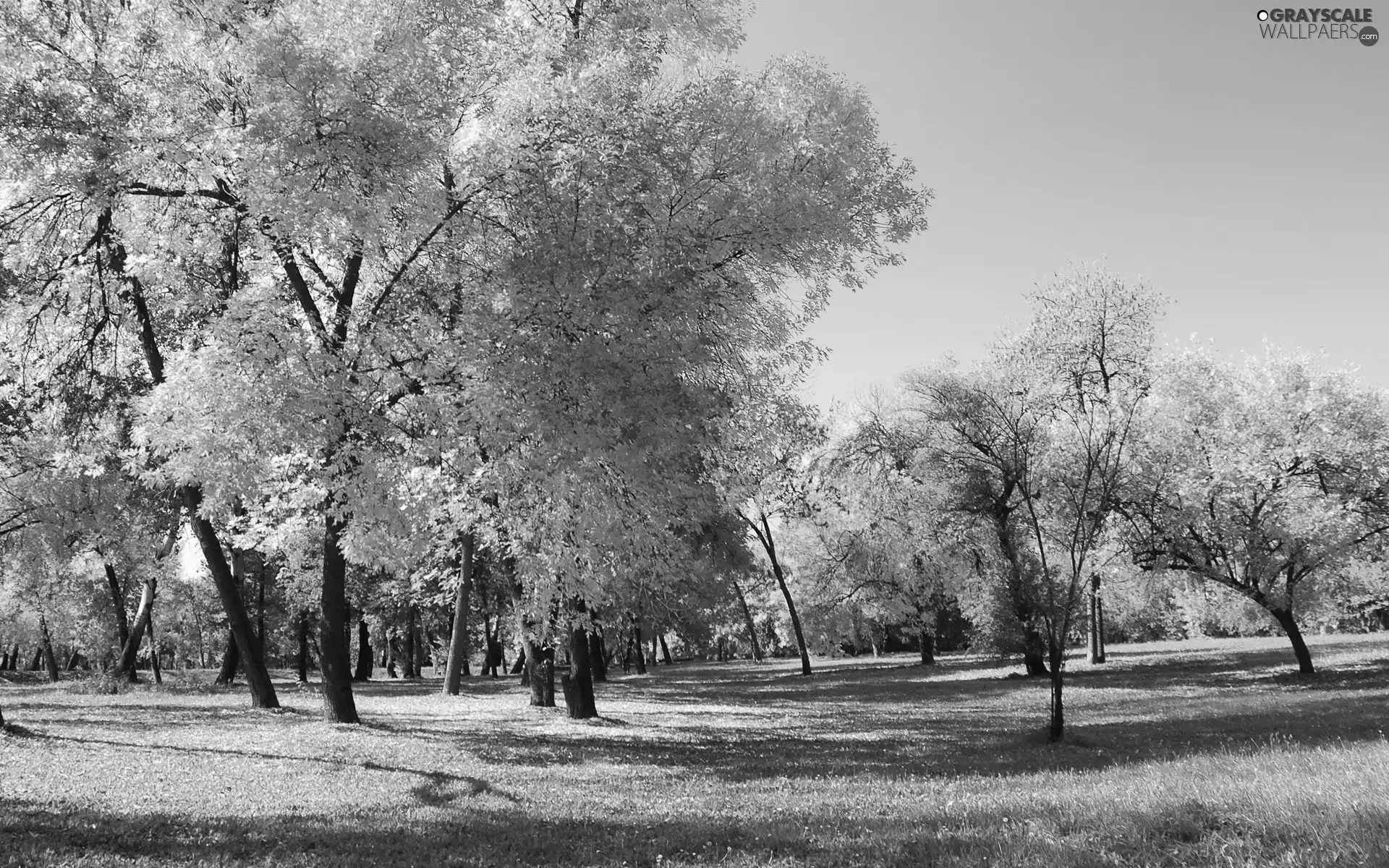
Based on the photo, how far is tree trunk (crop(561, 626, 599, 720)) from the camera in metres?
Result: 20.9

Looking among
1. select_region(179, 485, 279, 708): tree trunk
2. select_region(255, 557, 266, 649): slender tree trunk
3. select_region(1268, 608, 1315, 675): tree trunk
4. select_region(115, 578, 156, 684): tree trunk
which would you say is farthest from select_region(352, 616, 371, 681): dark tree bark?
select_region(1268, 608, 1315, 675): tree trunk

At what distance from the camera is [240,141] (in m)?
→ 10.7

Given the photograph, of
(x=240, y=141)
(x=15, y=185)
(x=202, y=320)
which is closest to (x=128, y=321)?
(x=202, y=320)

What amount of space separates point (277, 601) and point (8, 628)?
22006mm

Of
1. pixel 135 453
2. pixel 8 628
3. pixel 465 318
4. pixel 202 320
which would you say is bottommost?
pixel 8 628

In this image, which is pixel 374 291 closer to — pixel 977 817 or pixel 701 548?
pixel 977 817

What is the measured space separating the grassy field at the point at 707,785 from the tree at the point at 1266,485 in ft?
14.1

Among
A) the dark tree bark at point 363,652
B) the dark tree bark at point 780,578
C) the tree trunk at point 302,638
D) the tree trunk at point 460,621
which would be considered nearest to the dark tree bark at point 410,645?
the dark tree bark at point 363,652

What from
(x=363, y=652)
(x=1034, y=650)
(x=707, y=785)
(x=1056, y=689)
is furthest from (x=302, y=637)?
(x=1056, y=689)

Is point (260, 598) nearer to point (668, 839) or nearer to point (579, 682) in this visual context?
point (579, 682)

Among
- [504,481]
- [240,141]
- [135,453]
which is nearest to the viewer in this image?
[240,141]

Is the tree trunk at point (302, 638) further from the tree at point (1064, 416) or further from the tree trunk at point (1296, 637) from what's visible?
the tree trunk at point (1296, 637)

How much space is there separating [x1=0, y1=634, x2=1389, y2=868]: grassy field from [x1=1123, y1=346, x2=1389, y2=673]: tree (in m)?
4.29

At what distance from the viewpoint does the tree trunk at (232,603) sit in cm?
1972
